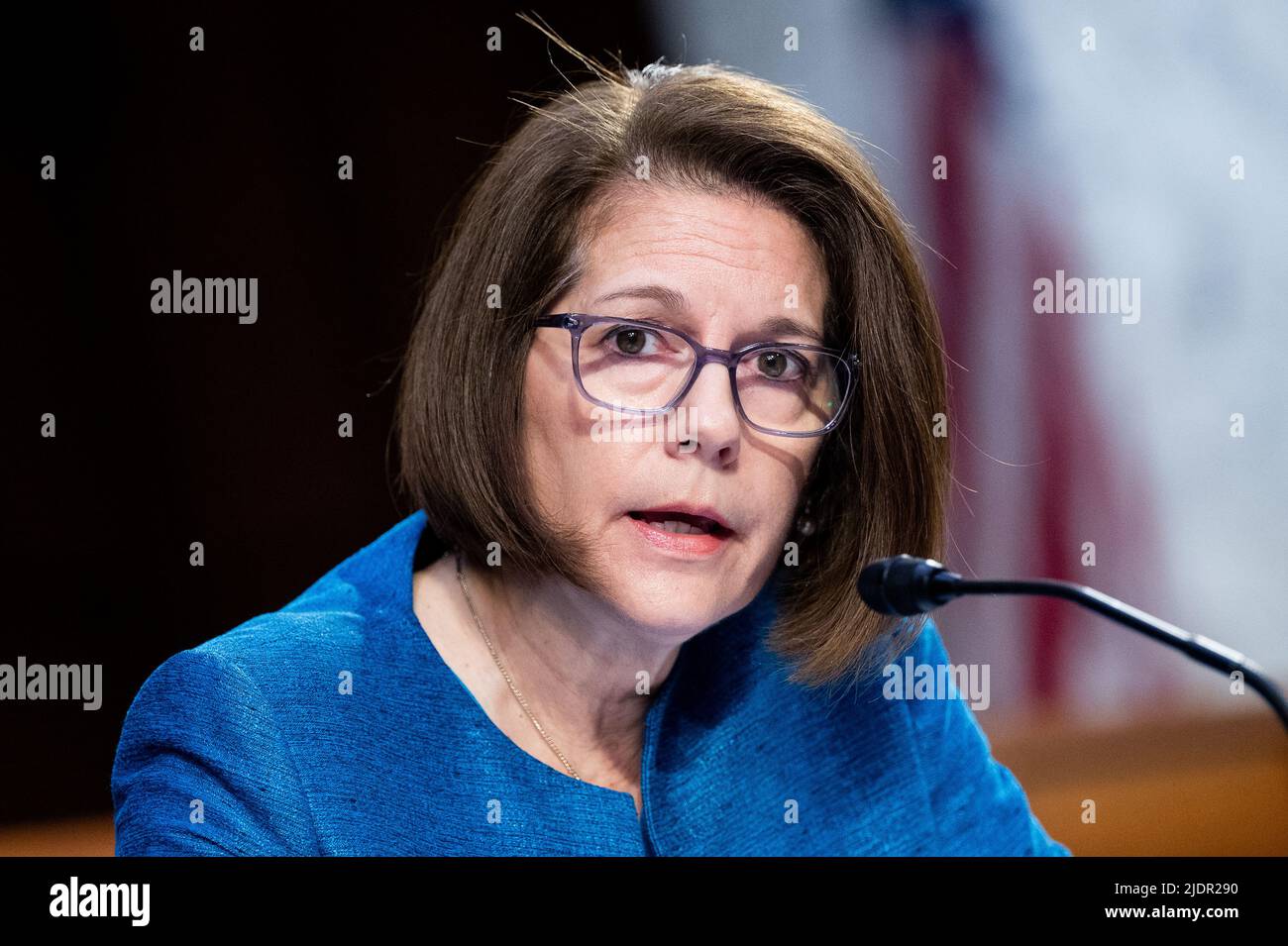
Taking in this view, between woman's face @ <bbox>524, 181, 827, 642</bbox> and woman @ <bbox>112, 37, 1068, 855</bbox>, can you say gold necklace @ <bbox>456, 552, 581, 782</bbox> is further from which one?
woman's face @ <bbox>524, 181, 827, 642</bbox>

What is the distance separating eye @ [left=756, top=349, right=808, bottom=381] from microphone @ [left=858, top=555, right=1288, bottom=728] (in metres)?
0.36

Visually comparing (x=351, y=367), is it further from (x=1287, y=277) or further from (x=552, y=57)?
(x=1287, y=277)

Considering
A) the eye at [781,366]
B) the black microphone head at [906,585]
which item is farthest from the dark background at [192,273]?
the black microphone head at [906,585]

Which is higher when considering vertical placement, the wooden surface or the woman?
the woman

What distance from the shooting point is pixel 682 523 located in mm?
1233

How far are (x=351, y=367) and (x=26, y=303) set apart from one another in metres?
0.38

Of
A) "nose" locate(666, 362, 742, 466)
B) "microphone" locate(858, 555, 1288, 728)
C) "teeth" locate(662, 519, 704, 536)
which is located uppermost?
"nose" locate(666, 362, 742, 466)

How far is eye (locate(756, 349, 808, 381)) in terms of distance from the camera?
126 cm

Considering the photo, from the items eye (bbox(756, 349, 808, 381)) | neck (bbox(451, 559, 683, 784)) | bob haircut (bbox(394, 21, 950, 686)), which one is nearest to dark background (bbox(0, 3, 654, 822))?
bob haircut (bbox(394, 21, 950, 686))

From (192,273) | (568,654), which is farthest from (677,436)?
(192,273)

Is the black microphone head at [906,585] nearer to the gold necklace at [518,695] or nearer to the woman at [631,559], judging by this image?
the woman at [631,559]

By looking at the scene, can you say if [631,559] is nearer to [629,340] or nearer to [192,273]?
[629,340]
